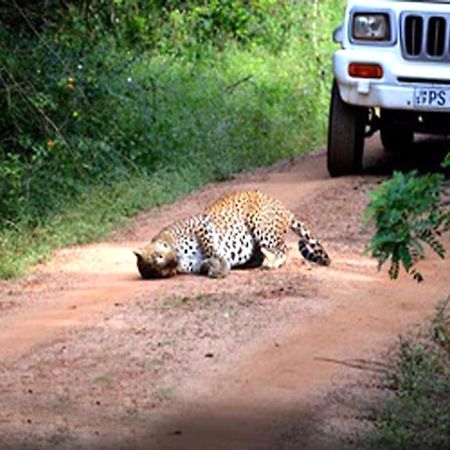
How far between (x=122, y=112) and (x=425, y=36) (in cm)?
276

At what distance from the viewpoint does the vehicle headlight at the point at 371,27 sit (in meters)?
12.9

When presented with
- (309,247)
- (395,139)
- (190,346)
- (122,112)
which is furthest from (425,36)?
(190,346)

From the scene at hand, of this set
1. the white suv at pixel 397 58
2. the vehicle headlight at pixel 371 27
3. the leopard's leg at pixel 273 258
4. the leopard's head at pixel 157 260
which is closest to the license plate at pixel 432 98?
the white suv at pixel 397 58

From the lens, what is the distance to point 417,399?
7168mm

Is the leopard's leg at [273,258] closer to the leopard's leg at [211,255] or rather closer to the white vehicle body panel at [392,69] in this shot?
the leopard's leg at [211,255]

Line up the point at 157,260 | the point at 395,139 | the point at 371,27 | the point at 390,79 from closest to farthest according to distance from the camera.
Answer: the point at 157,260 → the point at 390,79 → the point at 371,27 → the point at 395,139

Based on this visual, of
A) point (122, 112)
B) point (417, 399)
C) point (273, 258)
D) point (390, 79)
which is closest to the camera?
point (417, 399)

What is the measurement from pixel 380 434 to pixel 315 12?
14.6m

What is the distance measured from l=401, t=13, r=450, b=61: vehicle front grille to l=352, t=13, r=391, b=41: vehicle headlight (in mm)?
129

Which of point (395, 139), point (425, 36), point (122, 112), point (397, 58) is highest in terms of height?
point (425, 36)

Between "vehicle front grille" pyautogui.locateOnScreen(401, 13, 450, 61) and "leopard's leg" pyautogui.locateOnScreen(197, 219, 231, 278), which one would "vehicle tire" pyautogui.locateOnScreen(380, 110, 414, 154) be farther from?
"leopard's leg" pyautogui.locateOnScreen(197, 219, 231, 278)

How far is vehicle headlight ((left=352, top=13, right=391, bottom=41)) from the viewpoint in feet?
42.4

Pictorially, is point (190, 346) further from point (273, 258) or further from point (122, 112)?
point (122, 112)

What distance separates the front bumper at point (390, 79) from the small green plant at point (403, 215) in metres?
5.66
